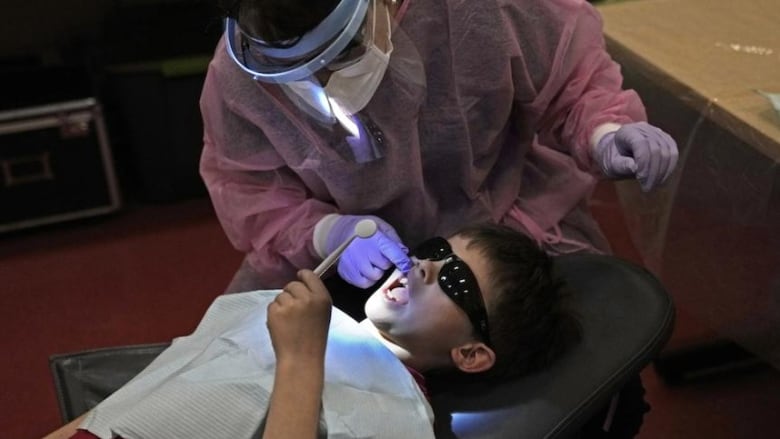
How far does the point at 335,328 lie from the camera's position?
1.13m

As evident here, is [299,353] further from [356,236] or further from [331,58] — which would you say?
[331,58]

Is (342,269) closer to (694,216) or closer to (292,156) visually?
(292,156)

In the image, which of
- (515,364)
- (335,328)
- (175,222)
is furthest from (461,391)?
(175,222)

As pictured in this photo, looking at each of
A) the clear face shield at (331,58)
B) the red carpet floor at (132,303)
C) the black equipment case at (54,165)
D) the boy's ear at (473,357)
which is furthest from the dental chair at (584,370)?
the black equipment case at (54,165)

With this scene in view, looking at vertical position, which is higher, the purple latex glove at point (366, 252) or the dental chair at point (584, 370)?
the purple latex glove at point (366, 252)

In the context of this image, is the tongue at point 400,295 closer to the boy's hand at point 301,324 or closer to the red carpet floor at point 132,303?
the boy's hand at point 301,324

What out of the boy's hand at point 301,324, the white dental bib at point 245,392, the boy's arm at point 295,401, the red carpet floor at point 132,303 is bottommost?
the red carpet floor at point 132,303

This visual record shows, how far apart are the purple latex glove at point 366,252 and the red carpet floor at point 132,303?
0.87 meters

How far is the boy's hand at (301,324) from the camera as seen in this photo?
99 cm

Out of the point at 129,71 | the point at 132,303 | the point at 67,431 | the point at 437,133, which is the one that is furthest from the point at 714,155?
the point at 129,71

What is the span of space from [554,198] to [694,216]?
0.26 metres

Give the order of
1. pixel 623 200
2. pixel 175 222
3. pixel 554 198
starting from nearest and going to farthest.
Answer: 1. pixel 554 198
2. pixel 623 200
3. pixel 175 222

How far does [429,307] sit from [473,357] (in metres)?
0.08

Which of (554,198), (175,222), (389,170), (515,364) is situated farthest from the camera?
(175,222)
